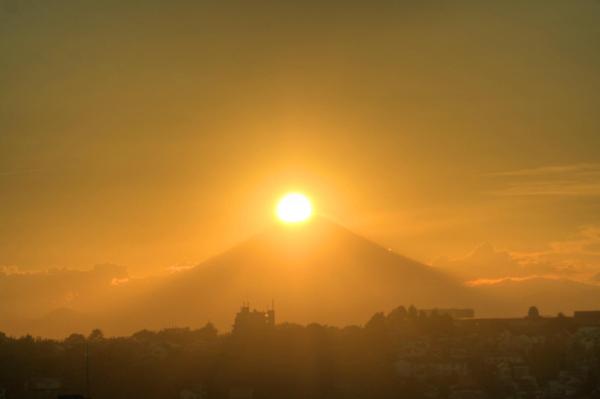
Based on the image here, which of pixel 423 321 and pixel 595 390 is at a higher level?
pixel 423 321

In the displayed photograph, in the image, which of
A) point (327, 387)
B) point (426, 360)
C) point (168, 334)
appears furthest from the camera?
point (168, 334)

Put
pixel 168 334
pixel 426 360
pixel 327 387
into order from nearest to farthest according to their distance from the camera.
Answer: pixel 327 387 < pixel 426 360 < pixel 168 334

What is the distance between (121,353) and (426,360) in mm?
32350

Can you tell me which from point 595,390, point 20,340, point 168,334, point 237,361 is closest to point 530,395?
point 595,390

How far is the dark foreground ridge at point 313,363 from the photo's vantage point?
121 meters

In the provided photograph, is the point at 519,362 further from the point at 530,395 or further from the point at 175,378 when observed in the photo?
the point at 175,378

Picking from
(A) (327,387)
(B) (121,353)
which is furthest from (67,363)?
(A) (327,387)

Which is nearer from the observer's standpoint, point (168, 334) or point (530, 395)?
point (530, 395)

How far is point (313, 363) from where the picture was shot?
5037 inches

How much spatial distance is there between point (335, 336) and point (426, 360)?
11746mm

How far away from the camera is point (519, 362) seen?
13175 centimetres

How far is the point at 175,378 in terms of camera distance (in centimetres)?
12381

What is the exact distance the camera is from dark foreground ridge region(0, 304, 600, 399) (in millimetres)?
121125

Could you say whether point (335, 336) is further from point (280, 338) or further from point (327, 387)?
point (327, 387)
